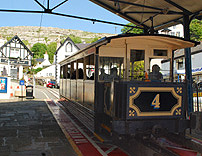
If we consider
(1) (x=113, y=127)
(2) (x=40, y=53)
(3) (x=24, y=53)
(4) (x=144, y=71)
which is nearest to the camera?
(1) (x=113, y=127)

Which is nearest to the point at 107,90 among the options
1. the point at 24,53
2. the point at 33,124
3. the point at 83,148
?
the point at 83,148

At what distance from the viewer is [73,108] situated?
11539mm

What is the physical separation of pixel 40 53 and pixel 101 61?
15715 cm

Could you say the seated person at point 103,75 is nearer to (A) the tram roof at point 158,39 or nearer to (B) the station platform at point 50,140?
(A) the tram roof at point 158,39

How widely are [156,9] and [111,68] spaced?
138 inches

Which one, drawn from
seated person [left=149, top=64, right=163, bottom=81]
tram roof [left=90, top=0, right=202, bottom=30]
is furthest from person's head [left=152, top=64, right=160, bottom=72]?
tram roof [left=90, top=0, right=202, bottom=30]

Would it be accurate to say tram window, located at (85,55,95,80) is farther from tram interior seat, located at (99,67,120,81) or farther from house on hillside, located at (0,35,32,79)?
house on hillside, located at (0,35,32,79)

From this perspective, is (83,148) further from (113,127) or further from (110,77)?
(110,77)

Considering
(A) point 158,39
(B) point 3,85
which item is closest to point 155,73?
(A) point 158,39

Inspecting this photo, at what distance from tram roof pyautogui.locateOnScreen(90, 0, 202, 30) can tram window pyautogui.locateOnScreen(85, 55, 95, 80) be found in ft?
8.09

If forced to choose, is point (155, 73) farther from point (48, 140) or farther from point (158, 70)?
point (48, 140)

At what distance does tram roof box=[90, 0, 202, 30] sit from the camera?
938 cm

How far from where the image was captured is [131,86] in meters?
6.08

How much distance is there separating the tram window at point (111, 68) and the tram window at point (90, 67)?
0.33 metres
